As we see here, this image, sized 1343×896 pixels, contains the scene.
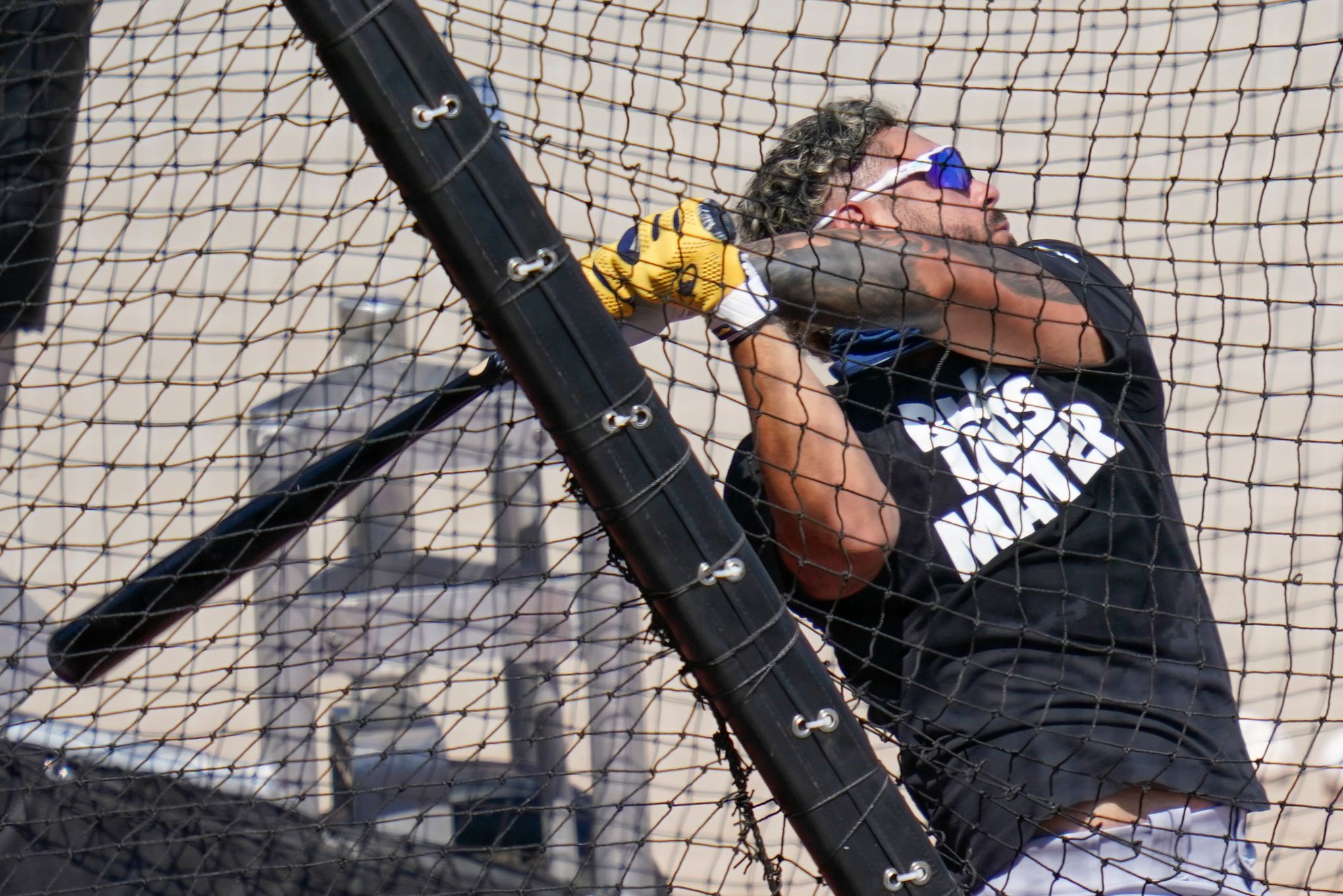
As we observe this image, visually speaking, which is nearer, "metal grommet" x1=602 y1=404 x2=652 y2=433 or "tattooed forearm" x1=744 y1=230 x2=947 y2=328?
"metal grommet" x1=602 y1=404 x2=652 y2=433

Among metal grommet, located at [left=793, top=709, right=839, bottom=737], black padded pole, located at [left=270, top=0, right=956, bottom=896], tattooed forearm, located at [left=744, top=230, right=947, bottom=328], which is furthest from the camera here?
tattooed forearm, located at [left=744, top=230, right=947, bottom=328]

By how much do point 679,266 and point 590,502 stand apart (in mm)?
350

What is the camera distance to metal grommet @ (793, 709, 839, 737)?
1238 millimetres

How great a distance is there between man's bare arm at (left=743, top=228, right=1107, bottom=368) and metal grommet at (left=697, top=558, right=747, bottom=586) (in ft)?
1.17

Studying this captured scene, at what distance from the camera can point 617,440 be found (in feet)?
3.89

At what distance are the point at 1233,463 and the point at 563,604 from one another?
2.06 metres

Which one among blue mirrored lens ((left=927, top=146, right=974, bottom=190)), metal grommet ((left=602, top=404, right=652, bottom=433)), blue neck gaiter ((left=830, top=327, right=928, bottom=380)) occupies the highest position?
metal grommet ((left=602, top=404, right=652, bottom=433))

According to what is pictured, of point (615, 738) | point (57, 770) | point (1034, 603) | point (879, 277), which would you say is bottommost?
point (615, 738)

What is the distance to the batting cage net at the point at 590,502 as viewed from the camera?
1525 millimetres

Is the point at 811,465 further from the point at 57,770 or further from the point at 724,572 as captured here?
the point at 57,770

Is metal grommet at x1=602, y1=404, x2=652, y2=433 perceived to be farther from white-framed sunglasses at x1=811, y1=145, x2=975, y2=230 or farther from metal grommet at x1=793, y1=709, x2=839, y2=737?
white-framed sunglasses at x1=811, y1=145, x2=975, y2=230

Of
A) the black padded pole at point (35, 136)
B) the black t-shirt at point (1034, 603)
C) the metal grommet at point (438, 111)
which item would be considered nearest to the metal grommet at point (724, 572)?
the black t-shirt at point (1034, 603)

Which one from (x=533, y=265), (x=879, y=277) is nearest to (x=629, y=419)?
(x=533, y=265)

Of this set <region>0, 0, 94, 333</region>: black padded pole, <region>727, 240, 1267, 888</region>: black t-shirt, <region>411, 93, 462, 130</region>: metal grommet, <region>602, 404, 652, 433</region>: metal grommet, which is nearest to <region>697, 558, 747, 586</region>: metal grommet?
<region>602, 404, 652, 433</region>: metal grommet
